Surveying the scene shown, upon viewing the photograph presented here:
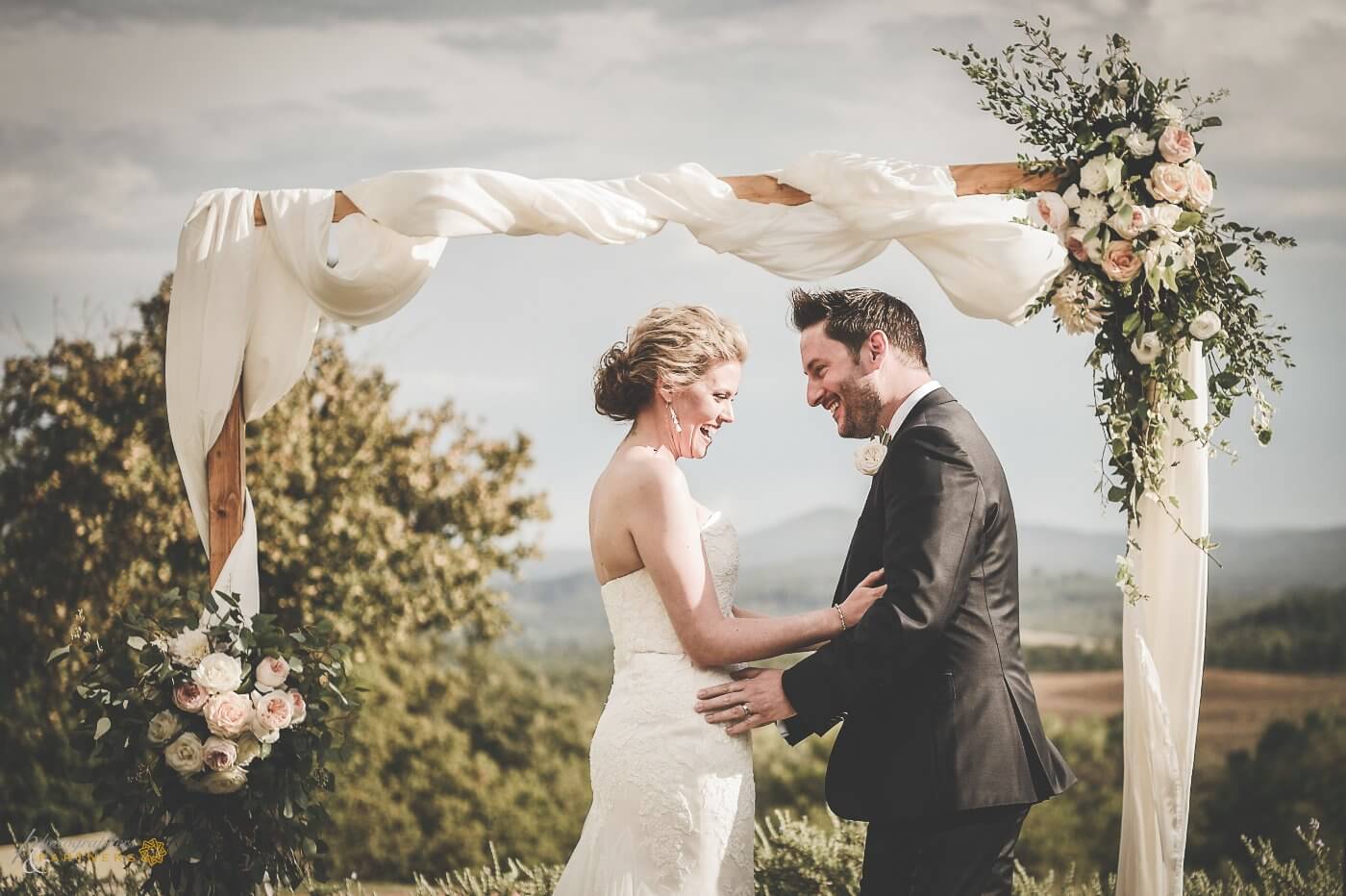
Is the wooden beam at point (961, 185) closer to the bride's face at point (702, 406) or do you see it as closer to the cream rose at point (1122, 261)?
the cream rose at point (1122, 261)

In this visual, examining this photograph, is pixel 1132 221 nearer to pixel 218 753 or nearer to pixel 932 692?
pixel 932 692

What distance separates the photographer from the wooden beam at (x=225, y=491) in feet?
13.4

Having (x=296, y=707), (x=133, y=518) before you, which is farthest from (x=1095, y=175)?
(x=133, y=518)

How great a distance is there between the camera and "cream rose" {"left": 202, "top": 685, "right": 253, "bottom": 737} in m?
3.61

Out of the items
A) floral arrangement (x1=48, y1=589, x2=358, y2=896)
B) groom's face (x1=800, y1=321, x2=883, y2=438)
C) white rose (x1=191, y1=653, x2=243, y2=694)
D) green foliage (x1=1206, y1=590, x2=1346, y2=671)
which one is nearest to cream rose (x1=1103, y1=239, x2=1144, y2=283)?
groom's face (x1=800, y1=321, x2=883, y2=438)

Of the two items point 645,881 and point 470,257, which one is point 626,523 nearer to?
point 645,881

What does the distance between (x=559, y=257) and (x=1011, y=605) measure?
297 inches

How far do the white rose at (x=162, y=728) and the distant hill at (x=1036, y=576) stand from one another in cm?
572

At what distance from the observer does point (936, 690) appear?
3.19 m

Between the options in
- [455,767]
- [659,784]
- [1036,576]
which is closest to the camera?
[659,784]

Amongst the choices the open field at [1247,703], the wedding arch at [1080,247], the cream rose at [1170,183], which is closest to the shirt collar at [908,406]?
the wedding arch at [1080,247]

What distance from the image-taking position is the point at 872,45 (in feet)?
31.6

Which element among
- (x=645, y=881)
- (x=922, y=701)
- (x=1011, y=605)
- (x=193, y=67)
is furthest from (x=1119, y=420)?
(x=193, y=67)

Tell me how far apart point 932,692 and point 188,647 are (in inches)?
89.2
